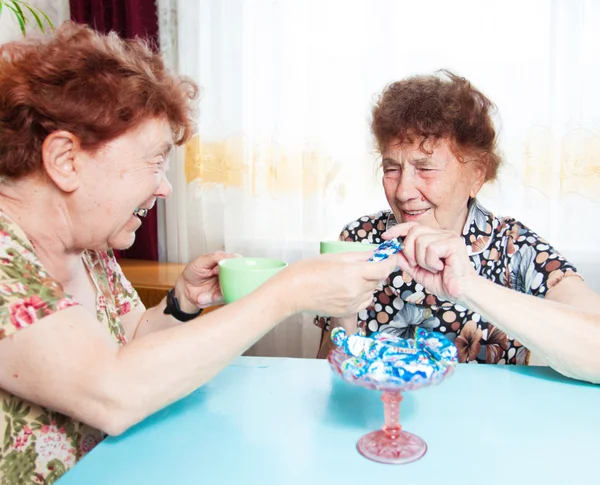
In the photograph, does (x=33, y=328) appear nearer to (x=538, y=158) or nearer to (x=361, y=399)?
(x=361, y=399)

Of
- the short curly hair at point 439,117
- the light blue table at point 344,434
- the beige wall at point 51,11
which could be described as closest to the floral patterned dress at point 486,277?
the short curly hair at point 439,117

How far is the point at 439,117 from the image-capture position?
1458mm

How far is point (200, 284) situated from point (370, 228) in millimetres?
602

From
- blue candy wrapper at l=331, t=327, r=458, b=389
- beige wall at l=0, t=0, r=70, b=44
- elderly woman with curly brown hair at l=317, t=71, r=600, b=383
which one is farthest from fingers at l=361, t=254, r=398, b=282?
beige wall at l=0, t=0, r=70, b=44

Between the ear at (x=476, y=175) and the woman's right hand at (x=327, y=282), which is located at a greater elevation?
the ear at (x=476, y=175)

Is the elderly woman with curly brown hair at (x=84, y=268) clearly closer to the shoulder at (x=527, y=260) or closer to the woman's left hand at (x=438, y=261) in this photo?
the woman's left hand at (x=438, y=261)

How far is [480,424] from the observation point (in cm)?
92

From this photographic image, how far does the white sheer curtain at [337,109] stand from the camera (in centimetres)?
231

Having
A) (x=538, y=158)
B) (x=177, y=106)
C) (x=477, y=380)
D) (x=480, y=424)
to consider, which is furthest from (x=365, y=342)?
(x=538, y=158)

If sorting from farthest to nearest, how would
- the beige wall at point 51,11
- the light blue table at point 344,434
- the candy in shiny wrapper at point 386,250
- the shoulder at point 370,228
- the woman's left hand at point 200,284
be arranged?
the beige wall at point 51,11 < the shoulder at point 370,228 < the woman's left hand at point 200,284 < the candy in shiny wrapper at point 386,250 < the light blue table at point 344,434

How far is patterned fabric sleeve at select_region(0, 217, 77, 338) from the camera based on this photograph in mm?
793

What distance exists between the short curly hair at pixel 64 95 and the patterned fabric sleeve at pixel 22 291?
0.65 feet

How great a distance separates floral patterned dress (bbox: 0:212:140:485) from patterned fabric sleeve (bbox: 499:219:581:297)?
105 centimetres

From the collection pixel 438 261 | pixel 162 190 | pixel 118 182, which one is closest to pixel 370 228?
pixel 438 261
